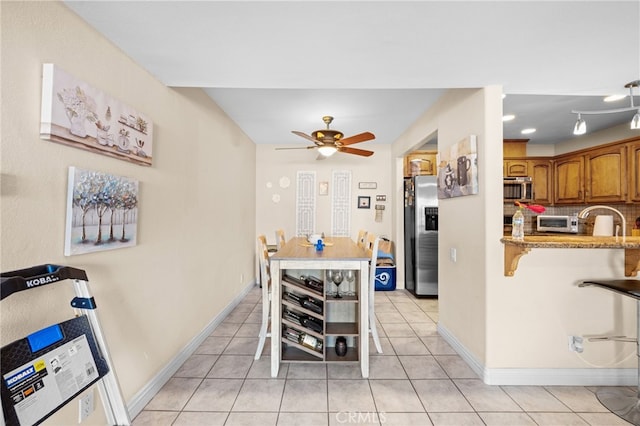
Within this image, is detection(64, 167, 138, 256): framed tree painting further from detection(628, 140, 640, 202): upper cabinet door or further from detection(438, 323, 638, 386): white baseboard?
detection(628, 140, 640, 202): upper cabinet door

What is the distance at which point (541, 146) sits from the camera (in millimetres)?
4750

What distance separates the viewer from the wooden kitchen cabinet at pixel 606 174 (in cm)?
347

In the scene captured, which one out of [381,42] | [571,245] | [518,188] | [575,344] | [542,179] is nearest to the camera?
[381,42]

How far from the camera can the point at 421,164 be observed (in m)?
4.61

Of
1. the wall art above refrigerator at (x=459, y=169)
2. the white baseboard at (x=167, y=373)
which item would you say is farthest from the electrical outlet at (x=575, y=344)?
the white baseboard at (x=167, y=373)

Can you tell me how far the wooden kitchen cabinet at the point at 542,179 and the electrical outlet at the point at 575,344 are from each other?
118 inches

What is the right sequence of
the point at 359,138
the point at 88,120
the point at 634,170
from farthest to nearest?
the point at 634,170 < the point at 359,138 < the point at 88,120

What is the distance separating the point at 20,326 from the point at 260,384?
1.50 metres

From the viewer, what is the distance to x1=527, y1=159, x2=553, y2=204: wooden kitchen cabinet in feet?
14.6

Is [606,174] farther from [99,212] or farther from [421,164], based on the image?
[99,212]

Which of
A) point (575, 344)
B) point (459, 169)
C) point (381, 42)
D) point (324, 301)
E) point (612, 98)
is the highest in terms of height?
point (612, 98)

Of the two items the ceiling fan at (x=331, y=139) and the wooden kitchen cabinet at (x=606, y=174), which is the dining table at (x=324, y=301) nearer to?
the ceiling fan at (x=331, y=139)

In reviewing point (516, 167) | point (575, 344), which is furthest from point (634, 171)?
point (575, 344)

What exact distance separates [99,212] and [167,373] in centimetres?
140
